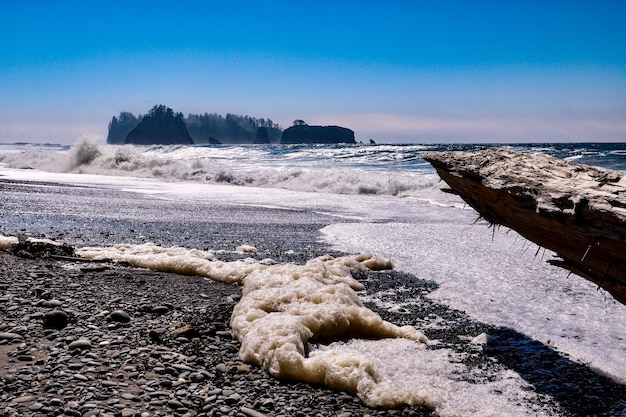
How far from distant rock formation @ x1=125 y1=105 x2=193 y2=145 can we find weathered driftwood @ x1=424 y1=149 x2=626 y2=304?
170532 mm

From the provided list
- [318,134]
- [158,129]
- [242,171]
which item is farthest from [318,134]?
[242,171]

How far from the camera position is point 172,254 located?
7.67m

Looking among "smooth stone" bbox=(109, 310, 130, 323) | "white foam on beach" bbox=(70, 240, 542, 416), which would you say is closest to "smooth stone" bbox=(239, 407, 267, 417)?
"white foam on beach" bbox=(70, 240, 542, 416)

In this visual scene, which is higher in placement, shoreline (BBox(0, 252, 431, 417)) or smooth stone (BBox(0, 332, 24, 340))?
smooth stone (BBox(0, 332, 24, 340))

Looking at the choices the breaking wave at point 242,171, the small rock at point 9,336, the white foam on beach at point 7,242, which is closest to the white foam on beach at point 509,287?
the small rock at point 9,336

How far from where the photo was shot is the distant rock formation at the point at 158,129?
553 ft

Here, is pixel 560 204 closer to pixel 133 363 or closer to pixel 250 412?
pixel 250 412

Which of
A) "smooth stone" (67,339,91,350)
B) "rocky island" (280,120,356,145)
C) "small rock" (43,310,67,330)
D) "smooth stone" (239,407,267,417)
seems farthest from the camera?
"rocky island" (280,120,356,145)

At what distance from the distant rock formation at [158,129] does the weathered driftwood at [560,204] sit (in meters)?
171

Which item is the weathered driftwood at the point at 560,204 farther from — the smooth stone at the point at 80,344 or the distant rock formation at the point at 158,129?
the distant rock formation at the point at 158,129

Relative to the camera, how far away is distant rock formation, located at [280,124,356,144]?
481 ft

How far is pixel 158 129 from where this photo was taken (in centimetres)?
16925

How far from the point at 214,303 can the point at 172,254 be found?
2.47m

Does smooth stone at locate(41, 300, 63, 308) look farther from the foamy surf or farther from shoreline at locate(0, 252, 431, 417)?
the foamy surf
